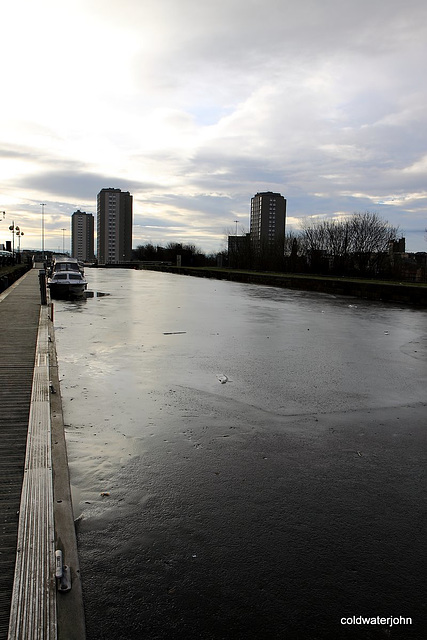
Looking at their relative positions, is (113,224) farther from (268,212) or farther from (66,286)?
(66,286)

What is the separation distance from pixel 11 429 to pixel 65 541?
2.39m

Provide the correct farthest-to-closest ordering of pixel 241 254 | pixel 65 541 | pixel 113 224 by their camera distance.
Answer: pixel 113 224, pixel 241 254, pixel 65 541

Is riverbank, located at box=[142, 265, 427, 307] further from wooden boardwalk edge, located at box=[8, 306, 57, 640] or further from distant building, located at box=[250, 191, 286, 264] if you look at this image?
distant building, located at box=[250, 191, 286, 264]

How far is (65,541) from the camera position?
3562 mm

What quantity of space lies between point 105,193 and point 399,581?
18494 cm

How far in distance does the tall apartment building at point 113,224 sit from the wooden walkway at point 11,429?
171398 mm

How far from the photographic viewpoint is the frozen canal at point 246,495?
10.3ft

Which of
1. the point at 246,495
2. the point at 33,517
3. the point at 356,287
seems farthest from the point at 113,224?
the point at 33,517

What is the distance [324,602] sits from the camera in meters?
3.20

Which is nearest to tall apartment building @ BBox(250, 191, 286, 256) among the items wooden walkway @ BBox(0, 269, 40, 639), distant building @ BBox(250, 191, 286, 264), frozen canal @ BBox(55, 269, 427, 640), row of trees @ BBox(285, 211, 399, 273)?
distant building @ BBox(250, 191, 286, 264)

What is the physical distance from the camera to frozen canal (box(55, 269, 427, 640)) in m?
3.13

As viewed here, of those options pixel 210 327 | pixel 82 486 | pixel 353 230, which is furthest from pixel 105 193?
pixel 82 486

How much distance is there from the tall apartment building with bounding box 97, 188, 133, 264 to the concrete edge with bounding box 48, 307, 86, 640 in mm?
177896

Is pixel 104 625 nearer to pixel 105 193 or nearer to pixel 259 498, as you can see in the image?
pixel 259 498
